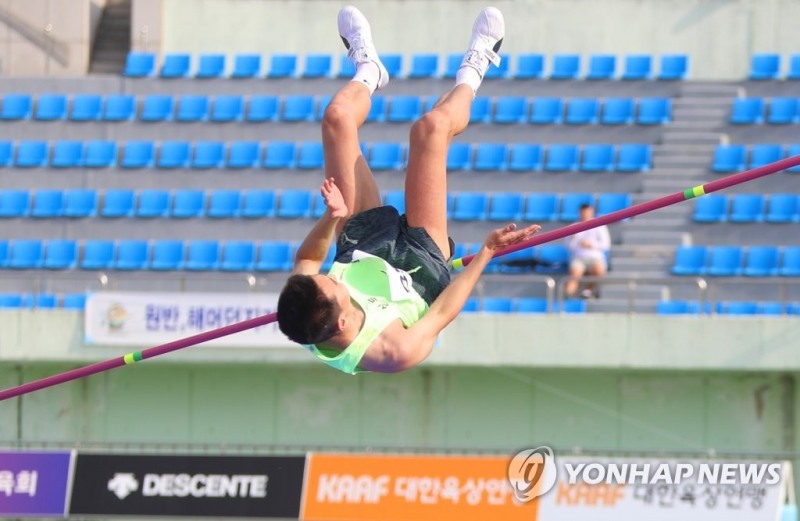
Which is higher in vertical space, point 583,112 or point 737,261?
point 583,112

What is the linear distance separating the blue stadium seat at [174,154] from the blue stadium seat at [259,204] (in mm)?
1033

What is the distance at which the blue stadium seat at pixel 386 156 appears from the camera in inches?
698

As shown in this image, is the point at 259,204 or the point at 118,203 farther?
the point at 118,203

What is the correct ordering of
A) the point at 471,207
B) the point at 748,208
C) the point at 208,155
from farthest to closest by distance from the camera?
the point at 208,155, the point at 471,207, the point at 748,208

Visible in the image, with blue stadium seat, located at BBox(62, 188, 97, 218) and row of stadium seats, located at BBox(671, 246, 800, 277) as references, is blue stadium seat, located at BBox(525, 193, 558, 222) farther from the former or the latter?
blue stadium seat, located at BBox(62, 188, 97, 218)

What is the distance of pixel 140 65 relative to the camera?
62.5 ft

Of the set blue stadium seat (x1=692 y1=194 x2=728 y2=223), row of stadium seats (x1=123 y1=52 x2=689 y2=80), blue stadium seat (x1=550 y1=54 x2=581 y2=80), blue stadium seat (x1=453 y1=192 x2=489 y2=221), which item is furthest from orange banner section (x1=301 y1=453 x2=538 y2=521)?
blue stadium seat (x1=550 y1=54 x2=581 y2=80)

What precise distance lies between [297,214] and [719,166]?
511cm

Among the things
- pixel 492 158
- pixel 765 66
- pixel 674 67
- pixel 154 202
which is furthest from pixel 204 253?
pixel 765 66

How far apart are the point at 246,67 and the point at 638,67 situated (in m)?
5.08

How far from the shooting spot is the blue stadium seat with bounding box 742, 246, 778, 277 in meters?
16.0

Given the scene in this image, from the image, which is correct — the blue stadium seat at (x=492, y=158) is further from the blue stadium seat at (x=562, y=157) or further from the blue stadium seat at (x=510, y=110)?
the blue stadium seat at (x=562, y=157)

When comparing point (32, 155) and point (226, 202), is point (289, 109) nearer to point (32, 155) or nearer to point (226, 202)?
point (226, 202)

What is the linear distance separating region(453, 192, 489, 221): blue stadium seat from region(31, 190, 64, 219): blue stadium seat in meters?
5.03
